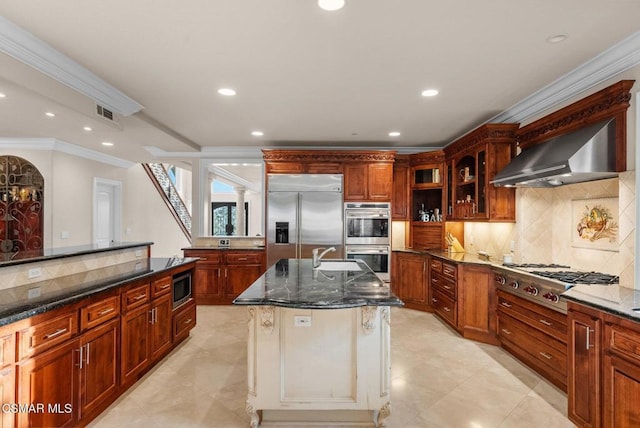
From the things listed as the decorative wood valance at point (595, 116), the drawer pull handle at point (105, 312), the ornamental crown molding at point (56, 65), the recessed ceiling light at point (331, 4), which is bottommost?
the drawer pull handle at point (105, 312)

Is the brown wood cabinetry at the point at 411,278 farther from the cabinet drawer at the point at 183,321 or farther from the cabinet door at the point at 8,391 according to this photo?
the cabinet door at the point at 8,391

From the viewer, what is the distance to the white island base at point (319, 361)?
7.04 feet

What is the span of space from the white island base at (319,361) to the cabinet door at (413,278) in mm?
3030

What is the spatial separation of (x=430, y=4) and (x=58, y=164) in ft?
19.2

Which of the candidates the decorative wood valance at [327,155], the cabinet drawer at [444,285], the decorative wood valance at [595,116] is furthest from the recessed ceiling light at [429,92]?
the cabinet drawer at [444,285]

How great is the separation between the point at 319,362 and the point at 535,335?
2124 mm

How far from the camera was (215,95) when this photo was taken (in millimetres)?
3320

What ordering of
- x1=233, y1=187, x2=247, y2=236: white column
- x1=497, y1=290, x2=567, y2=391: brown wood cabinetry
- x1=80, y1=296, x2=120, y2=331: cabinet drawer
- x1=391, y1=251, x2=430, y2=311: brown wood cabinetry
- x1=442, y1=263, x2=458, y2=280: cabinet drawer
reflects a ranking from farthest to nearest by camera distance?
x1=233, y1=187, x2=247, y2=236: white column → x1=391, y1=251, x2=430, y2=311: brown wood cabinetry → x1=442, y1=263, x2=458, y2=280: cabinet drawer → x1=497, y1=290, x2=567, y2=391: brown wood cabinetry → x1=80, y1=296, x2=120, y2=331: cabinet drawer

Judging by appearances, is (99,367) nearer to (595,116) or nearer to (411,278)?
(411,278)

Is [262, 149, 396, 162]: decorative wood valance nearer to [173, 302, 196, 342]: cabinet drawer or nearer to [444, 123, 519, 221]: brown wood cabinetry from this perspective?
[444, 123, 519, 221]: brown wood cabinetry

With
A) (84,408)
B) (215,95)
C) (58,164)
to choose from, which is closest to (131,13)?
(215,95)

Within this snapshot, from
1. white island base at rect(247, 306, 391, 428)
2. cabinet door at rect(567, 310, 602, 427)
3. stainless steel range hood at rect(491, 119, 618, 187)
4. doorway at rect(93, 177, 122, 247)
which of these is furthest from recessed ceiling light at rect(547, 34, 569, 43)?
doorway at rect(93, 177, 122, 247)

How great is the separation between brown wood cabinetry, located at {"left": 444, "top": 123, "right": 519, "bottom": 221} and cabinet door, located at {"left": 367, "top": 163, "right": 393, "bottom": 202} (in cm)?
102

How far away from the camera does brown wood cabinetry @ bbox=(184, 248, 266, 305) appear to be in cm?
537
